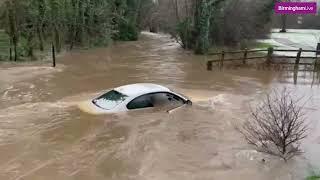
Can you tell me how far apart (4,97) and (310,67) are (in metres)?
18.2

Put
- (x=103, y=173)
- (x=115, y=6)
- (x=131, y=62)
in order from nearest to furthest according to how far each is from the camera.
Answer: (x=103, y=173), (x=131, y=62), (x=115, y=6)

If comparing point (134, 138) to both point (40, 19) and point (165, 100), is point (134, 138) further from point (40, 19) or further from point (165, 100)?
point (40, 19)

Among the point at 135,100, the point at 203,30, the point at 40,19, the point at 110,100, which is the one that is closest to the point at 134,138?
the point at 135,100

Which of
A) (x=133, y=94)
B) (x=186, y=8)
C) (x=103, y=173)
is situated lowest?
(x=103, y=173)

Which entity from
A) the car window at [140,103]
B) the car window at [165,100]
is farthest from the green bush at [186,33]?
the car window at [140,103]

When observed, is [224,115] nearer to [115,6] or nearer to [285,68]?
[285,68]

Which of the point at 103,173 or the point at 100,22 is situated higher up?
the point at 100,22

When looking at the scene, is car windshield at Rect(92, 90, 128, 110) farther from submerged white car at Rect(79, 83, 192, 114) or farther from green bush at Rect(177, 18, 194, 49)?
green bush at Rect(177, 18, 194, 49)

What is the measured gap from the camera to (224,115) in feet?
51.5

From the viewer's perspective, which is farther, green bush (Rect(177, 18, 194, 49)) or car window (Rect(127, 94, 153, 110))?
green bush (Rect(177, 18, 194, 49))

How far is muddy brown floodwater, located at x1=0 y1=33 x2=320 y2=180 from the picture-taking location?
35.2ft

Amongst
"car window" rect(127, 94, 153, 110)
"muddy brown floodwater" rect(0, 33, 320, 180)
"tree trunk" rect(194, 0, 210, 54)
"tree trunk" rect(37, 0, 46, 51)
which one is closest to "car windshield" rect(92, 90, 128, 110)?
"car window" rect(127, 94, 153, 110)

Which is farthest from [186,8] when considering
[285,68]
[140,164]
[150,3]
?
[140,164]

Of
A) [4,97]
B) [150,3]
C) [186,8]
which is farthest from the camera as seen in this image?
→ [150,3]
